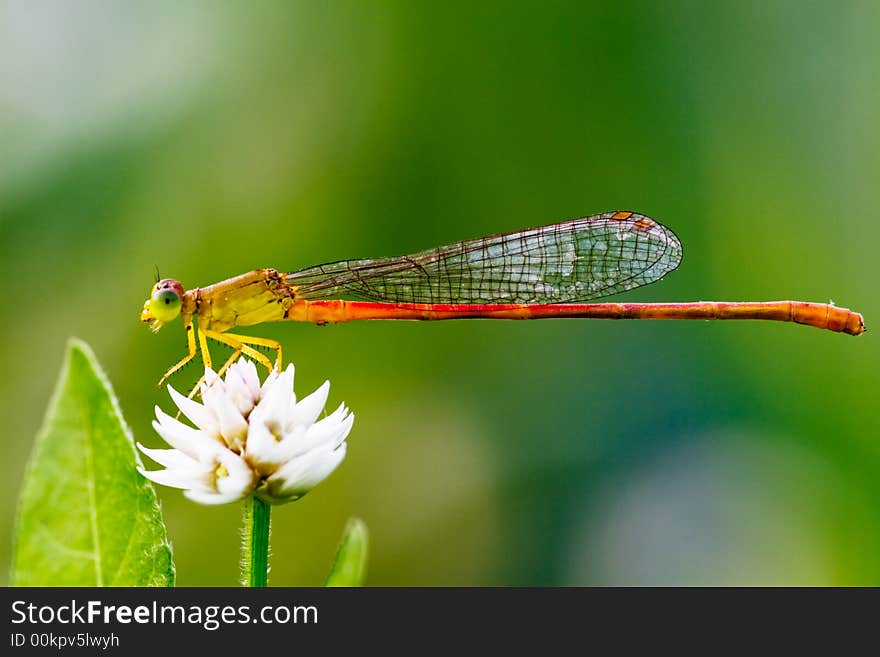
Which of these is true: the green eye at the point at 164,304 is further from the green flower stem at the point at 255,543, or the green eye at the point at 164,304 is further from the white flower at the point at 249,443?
the green flower stem at the point at 255,543

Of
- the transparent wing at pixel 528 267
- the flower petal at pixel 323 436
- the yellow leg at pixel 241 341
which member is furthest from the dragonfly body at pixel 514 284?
the flower petal at pixel 323 436

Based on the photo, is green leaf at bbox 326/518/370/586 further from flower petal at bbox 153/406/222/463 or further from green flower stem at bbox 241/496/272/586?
flower petal at bbox 153/406/222/463

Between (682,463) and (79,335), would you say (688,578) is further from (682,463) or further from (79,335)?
(79,335)

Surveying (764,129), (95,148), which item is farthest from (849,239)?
(95,148)

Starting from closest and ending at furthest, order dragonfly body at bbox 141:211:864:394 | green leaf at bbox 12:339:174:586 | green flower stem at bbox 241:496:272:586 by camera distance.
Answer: green leaf at bbox 12:339:174:586, green flower stem at bbox 241:496:272:586, dragonfly body at bbox 141:211:864:394

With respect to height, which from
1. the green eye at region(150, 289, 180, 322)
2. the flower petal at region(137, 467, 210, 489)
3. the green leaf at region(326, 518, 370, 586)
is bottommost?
the green leaf at region(326, 518, 370, 586)

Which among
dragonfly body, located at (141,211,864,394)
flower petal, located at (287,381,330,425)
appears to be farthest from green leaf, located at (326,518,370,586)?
dragonfly body, located at (141,211,864,394)
